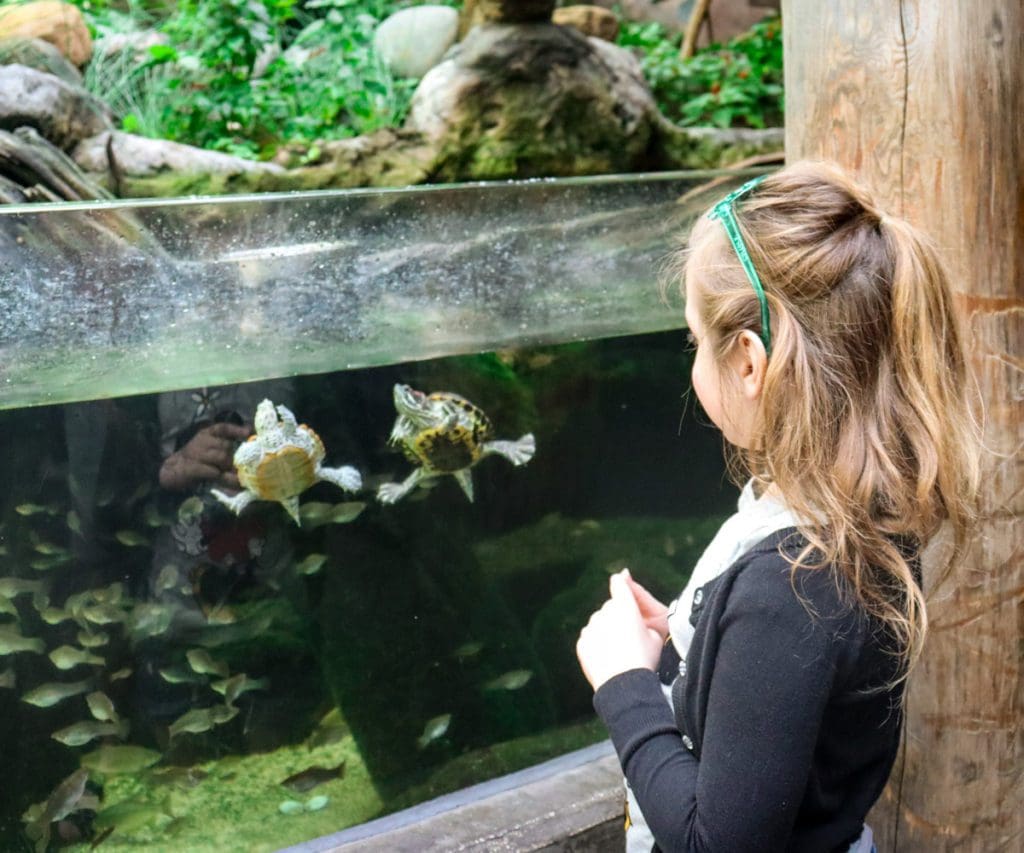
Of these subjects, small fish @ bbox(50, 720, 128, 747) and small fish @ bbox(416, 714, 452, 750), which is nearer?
small fish @ bbox(50, 720, 128, 747)

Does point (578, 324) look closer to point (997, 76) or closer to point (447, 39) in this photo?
point (997, 76)

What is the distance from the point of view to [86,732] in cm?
295

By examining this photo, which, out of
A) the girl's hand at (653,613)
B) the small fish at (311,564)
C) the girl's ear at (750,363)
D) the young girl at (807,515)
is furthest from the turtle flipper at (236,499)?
the girl's ear at (750,363)

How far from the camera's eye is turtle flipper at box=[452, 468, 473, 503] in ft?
11.5

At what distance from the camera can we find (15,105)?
4.84m

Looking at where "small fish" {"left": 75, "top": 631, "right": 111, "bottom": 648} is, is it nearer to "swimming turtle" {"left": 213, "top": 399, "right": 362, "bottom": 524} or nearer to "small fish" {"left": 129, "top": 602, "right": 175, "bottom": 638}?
"small fish" {"left": 129, "top": 602, "right": 175, "bottom": 638}

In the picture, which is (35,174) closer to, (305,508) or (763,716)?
(305,508)

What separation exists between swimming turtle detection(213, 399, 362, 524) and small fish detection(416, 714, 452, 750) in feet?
3.35

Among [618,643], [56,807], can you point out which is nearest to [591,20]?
[56,807]

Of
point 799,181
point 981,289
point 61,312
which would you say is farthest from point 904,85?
point 61,312

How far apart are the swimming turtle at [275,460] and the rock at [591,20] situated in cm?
615

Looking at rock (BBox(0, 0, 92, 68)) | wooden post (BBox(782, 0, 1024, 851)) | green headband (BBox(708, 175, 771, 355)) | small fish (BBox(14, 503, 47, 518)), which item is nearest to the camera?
green headband (BBox(708, 175, 771, 355))

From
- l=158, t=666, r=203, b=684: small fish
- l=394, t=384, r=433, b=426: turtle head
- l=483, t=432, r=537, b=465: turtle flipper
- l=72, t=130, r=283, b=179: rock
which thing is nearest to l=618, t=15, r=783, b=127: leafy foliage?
l=72, t=130, r=283, b=179: rock

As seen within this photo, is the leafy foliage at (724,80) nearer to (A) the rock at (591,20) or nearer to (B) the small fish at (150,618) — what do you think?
(A) the rock at (591,20)
